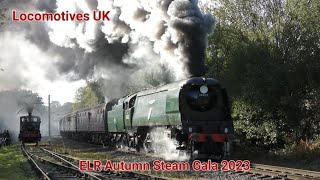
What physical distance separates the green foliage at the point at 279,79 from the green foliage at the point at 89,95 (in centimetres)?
3274

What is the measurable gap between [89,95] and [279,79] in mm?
63191

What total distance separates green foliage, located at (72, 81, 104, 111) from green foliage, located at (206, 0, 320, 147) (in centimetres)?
3274

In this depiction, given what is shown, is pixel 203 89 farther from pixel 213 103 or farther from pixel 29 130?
pixel 29 130

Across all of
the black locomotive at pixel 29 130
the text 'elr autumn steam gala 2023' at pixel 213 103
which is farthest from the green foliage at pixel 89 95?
the text 'elr autumn steam gala 2023' at pixel 213 103

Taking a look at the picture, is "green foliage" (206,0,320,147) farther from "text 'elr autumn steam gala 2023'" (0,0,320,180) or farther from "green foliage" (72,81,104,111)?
"green foliage" (72,81,104,111)

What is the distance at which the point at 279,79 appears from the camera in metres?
21.7

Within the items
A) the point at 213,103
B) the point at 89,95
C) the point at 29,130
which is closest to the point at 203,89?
the point at 213,103

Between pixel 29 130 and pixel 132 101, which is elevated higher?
pixel 132 101

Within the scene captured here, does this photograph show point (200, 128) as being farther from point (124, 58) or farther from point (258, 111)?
point (124, 58)

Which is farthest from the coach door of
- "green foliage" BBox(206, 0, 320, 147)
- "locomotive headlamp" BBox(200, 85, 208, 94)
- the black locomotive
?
the black locomotive

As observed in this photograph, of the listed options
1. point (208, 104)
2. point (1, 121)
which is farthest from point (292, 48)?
point (1, 121)

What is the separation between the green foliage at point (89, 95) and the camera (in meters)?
69.3

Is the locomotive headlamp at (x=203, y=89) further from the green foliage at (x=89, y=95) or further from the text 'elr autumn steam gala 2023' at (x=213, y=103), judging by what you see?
the green foliage at (x=89, y=95)

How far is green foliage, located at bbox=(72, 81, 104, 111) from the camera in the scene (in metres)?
69.3
